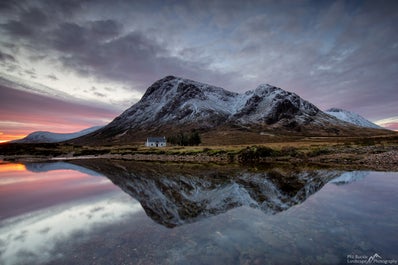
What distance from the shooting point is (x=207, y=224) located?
59.5 feet

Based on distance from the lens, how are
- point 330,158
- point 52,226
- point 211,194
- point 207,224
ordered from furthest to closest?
point 330,158 < point 211,194 < point 52,226 < point 207,224

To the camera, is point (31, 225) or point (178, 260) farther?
point (31, 225)

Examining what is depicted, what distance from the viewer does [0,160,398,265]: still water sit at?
12.9 m

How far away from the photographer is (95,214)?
2117 cm

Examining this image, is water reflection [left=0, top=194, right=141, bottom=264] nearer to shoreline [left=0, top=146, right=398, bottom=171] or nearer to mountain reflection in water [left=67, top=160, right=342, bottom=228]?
mountain reflection in water [left=67, top=160, right=342, bottom=228]

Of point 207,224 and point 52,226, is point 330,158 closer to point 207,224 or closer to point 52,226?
point 207,224

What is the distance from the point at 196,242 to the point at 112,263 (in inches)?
203

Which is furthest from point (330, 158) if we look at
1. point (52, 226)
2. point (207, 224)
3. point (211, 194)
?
point (52, 226)

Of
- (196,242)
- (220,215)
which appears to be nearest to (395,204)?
(220,215)

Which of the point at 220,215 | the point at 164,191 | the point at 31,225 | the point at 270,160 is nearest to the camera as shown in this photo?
the point at 31,225

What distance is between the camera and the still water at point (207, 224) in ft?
42.4

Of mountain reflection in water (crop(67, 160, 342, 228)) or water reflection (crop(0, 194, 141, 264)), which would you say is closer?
water reflection (crop(0, 194, 141, 264))

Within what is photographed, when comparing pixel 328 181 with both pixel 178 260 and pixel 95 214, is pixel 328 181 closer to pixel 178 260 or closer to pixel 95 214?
pixel 178 260

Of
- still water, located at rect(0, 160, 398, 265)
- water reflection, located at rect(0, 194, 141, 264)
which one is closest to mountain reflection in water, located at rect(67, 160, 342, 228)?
still water, located at rect(0, 160, 398, 265)
